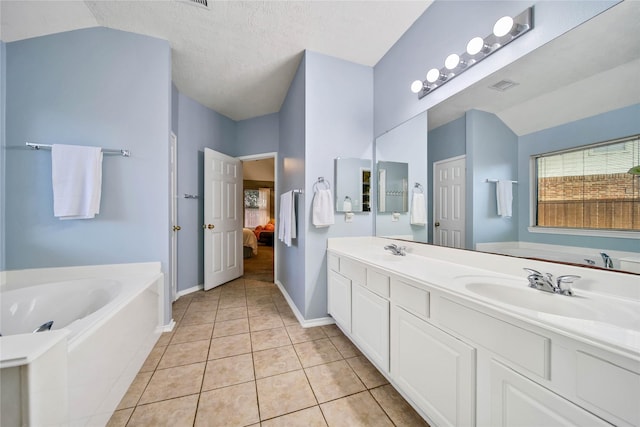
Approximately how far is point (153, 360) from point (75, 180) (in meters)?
1.47

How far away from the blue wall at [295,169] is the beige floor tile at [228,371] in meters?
0.68

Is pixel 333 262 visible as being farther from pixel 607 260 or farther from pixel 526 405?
pixel 607 260

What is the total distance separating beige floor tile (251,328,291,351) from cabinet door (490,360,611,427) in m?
1.45

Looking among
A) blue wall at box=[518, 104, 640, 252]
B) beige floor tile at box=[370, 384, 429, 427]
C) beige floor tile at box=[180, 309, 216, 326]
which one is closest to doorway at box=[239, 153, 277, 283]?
beige floor tile at box=[180, 309, 216, 326]

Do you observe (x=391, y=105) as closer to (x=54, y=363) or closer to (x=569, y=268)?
(x=569, y=268)

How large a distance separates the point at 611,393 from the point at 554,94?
115cm

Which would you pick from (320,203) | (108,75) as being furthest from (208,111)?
(320,203)

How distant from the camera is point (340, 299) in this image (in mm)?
1888

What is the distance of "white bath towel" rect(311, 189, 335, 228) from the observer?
2066 millimetres

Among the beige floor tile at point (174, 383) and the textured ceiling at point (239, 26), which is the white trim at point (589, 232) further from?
the beige floor tile at point (174, 383)

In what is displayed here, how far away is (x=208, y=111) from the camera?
321 cm

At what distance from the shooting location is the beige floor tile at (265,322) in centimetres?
209

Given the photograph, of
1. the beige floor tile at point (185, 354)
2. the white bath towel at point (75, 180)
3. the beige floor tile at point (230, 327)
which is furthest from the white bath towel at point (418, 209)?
the white bath towel at point (75, 180)

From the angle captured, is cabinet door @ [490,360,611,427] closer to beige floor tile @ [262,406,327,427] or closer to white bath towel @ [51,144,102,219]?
beige floor tile @ [262,406,327,427]
